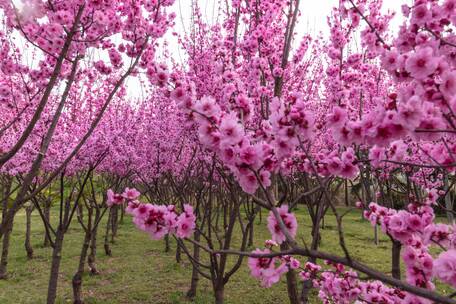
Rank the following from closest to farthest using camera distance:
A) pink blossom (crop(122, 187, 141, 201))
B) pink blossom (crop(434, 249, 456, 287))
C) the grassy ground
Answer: pink blossom (crop(434, 249, 456, 287)) < pink blossom (crop(122, 187, 141, 201)) < the grassy ground

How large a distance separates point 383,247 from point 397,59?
12.5 metres

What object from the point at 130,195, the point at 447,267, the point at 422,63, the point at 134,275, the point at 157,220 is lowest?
the point at 134,275

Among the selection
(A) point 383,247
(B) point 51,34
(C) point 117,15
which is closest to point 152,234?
(B) point 51,34

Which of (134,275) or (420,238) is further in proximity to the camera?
(134,275)

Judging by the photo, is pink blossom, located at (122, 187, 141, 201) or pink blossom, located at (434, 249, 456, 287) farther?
pink blossom, located at (122, 187, 141, 201)

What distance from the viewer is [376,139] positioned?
2041 millimetres

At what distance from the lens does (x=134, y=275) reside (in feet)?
33.0

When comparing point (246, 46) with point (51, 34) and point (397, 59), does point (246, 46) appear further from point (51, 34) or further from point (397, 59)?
point (397, 59)

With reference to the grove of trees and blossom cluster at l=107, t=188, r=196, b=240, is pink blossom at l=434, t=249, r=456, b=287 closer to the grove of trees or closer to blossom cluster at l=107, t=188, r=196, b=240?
the grove of trees

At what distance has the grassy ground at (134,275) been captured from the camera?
8.52m

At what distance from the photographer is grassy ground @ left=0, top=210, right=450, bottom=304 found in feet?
27.9

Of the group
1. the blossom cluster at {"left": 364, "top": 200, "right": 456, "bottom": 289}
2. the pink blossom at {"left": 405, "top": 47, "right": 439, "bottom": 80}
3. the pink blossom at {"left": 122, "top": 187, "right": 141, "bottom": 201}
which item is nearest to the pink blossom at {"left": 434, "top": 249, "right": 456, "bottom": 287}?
the blossom cluster at {"left": 364, "top": 200, "right": 456, "bottom": 289}

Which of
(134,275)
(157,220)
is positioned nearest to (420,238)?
(157,220)

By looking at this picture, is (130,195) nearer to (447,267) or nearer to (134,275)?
(447,267)
